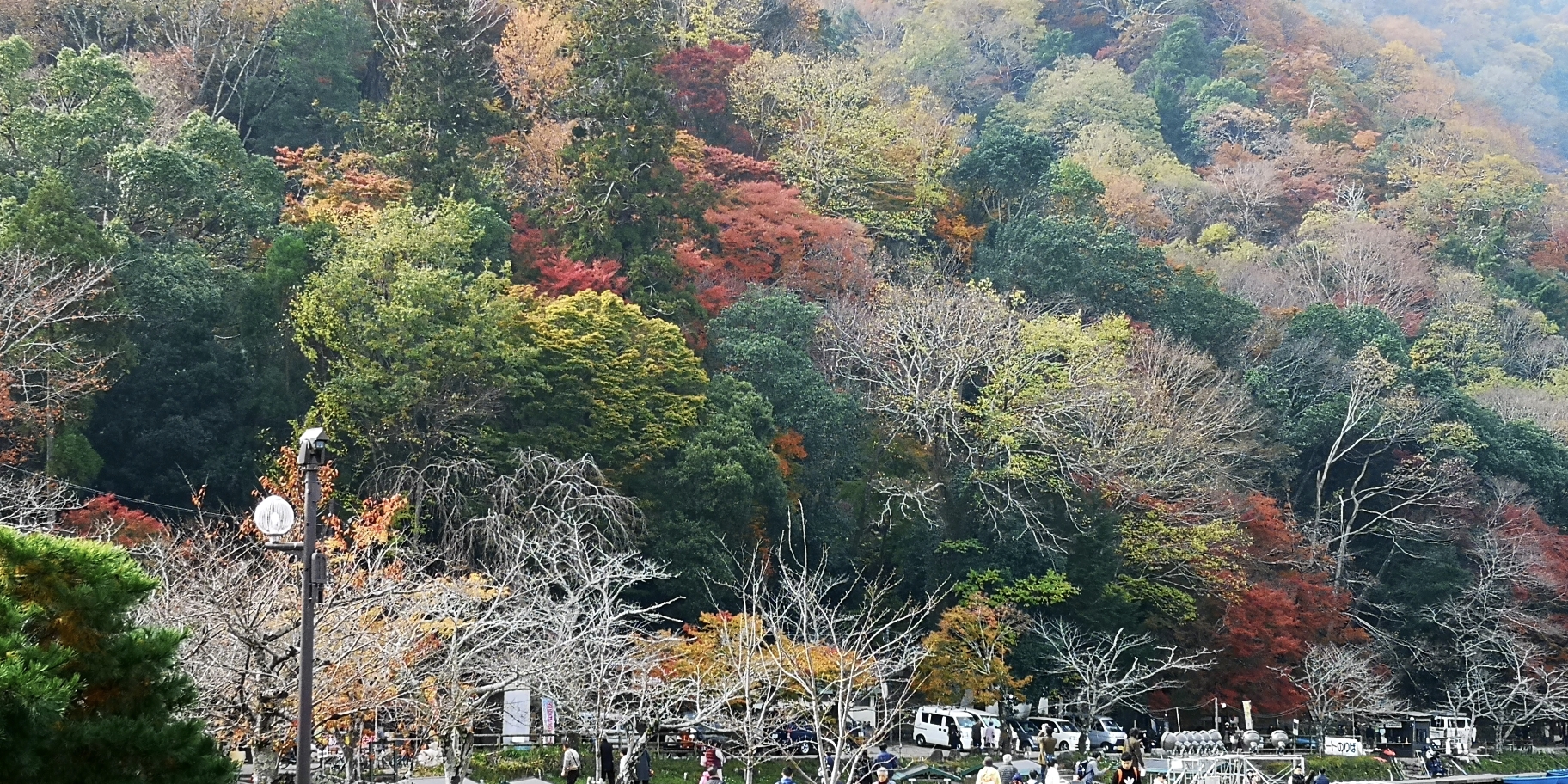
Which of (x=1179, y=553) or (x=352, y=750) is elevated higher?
(x=1179, y=553)

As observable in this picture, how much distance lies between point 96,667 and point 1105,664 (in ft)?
86.8

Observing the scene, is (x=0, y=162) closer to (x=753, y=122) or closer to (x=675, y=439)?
(x=675, y=439)

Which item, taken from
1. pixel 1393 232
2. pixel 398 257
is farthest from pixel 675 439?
pixel 1393 232

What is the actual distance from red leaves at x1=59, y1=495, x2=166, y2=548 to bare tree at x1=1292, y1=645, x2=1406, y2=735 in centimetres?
2530

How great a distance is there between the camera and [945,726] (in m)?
32.5

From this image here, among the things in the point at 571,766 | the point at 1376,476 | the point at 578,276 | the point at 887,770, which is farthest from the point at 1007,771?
the point at 1376,476

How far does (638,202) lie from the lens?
39312mm

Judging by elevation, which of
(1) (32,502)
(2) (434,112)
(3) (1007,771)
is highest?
(2) (434,112)

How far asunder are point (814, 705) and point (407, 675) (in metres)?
4.44

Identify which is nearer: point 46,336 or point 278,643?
point 278,643

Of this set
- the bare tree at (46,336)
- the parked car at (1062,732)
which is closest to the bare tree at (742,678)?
the parked car at (1062,732)

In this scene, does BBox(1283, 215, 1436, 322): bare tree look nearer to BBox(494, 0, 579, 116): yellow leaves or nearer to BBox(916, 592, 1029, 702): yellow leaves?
BBox(494, 0, 579, 116): yellow leaves

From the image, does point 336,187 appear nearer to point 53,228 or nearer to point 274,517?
point 53,228

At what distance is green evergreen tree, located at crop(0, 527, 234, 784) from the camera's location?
10.0m
